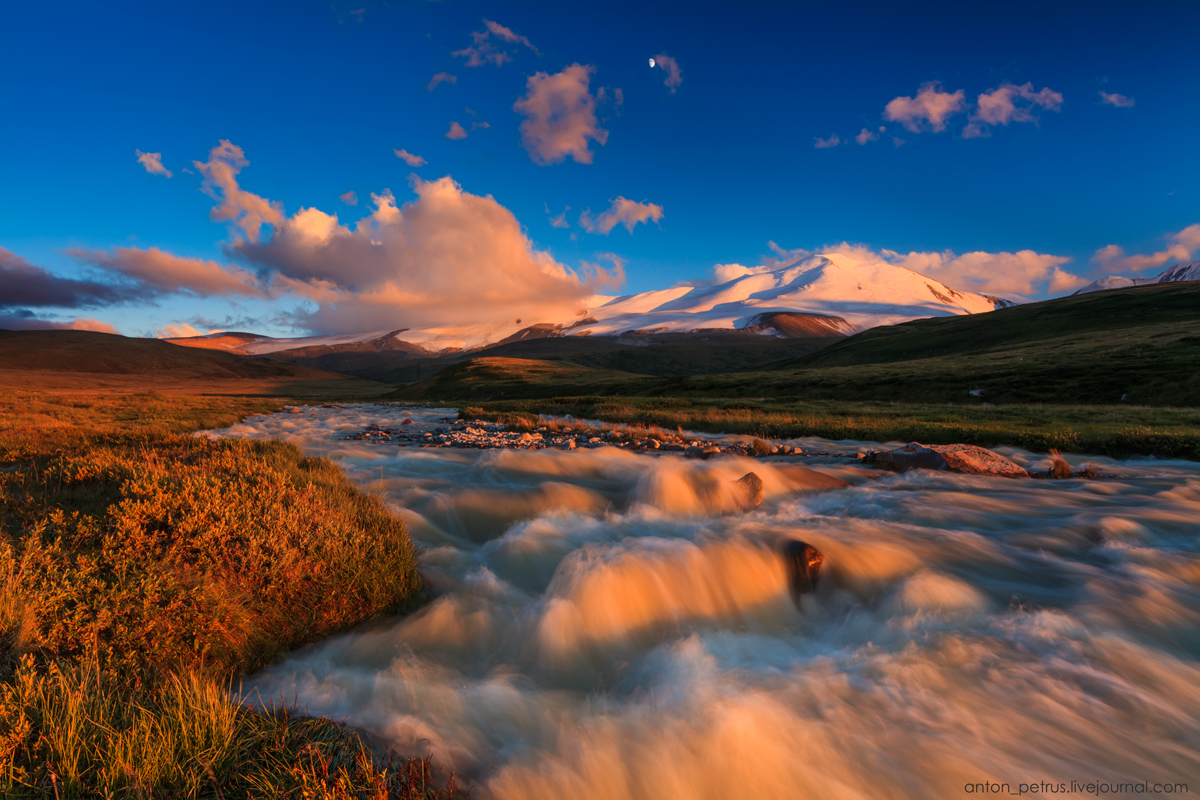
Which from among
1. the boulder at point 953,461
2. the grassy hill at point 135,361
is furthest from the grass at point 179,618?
the grassy hill at point 135,361

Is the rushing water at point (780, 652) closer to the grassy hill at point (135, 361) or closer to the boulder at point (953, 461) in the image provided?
the boulder at point (953, 461)

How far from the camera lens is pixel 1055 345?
189 feet

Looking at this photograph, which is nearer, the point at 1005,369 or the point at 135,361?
the point at 1005,369

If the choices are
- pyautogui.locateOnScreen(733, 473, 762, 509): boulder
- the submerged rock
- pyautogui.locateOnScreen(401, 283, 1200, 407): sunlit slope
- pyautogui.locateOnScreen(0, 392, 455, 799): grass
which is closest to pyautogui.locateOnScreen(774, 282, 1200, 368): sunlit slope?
pyautogui.locateOnScreen(401, 283, 1200, 407): sunlit slope

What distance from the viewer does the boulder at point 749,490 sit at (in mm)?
9195

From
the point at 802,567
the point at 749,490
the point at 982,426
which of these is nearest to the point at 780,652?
the point at 802,567

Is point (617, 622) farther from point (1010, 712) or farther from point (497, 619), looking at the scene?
point (1010, 712)

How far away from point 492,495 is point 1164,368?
150ft

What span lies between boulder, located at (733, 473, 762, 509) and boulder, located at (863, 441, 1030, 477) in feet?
15.6

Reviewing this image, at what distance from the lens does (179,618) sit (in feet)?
13.2

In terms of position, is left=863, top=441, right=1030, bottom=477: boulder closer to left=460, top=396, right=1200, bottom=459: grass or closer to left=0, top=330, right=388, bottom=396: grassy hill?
left=460, top=396, right=1200, bottom=459: grass

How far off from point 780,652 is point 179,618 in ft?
17.1

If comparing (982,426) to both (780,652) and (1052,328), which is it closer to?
(780,652)

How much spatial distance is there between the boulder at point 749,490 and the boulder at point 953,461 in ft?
15.6
